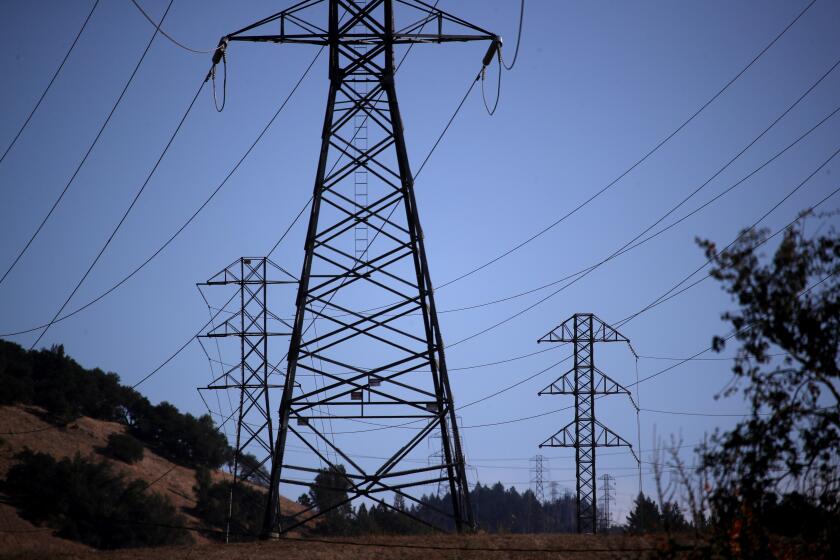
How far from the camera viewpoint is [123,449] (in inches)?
3113

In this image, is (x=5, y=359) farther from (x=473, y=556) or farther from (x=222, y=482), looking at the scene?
(x=473, y=556)

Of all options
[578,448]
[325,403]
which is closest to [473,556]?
[325,403]

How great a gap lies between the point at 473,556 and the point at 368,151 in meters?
10.8

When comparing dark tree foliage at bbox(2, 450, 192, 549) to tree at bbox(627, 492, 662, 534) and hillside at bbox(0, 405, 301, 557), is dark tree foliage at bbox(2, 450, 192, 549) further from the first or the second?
tree at bbox(627, 492, 662, 534)

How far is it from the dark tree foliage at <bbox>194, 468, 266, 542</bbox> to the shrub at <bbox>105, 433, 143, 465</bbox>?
5209 mm

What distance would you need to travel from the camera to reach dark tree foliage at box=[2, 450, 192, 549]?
5766 centimetres

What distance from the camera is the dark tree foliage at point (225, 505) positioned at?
2625 inches

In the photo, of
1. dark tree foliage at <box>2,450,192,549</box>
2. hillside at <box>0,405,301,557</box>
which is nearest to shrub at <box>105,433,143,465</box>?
hillside at <box>0,405,301,557</box>

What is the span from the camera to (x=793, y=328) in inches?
509

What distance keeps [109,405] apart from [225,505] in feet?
74.2

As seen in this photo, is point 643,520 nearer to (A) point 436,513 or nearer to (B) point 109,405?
(B) point 109,405

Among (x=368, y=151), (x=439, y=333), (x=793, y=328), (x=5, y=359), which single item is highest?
(x=5, y=359)

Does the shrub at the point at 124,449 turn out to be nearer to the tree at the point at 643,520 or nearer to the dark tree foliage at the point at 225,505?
the dark tree foliage at the point at 225,505

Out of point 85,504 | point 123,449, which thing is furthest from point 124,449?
point 85,504
